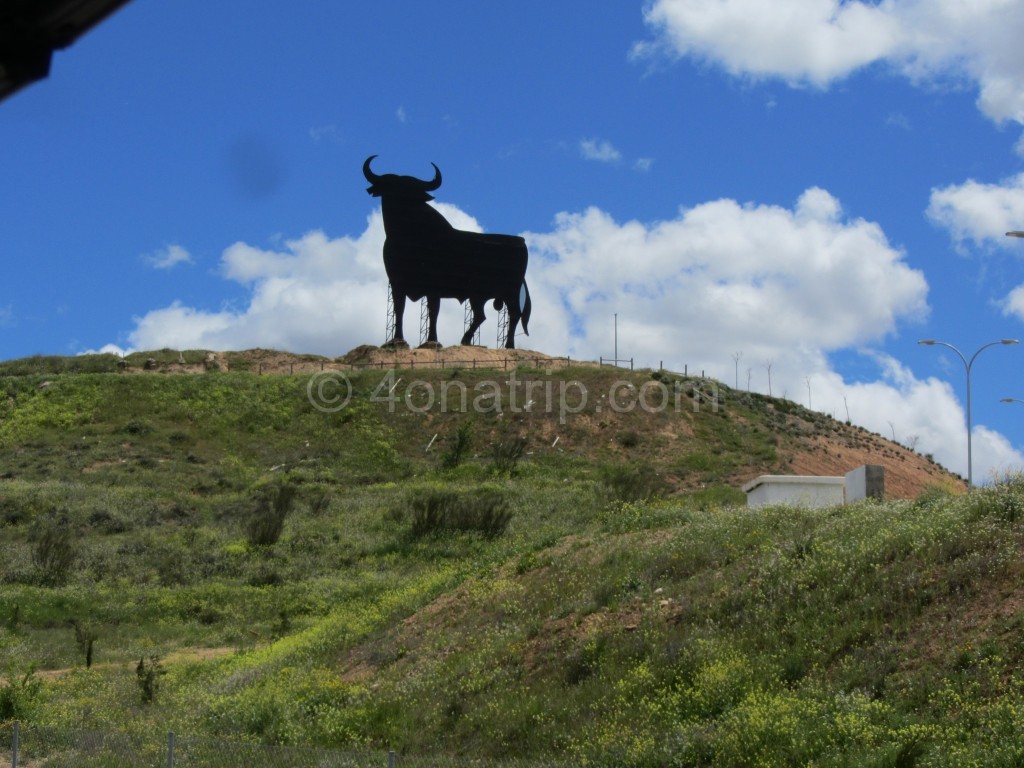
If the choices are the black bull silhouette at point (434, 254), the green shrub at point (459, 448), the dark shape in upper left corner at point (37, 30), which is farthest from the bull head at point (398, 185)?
the dark shape in upper left corner at point (37, 30)

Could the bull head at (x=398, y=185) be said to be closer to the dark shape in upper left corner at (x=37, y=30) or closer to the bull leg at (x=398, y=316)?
the bull leg at (x=398, y=316)

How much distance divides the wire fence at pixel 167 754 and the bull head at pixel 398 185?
43969mm

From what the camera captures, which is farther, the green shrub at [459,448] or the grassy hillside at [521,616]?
the green shrub at [459,448]

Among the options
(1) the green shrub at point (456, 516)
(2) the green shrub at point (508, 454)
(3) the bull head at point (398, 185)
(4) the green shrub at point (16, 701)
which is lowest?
(4) the green shrub at point (16, 701)

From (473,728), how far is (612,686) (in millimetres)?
1811

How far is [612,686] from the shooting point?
13.9m

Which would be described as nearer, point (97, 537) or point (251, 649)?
point (251, 649)

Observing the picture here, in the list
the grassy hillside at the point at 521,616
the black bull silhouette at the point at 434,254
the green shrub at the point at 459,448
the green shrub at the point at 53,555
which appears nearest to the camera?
the grassy hillside at the point at 521,616

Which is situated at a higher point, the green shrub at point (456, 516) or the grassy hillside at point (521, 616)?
the green shrub at point (456, 516)

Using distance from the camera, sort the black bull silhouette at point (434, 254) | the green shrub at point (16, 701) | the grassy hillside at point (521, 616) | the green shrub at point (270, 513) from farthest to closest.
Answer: the black bull silhouette at point (434, 254) → the green shrub at point (270, 513) → the green shrub at point (16, 701) → the grassy hillside at point (521, 616)

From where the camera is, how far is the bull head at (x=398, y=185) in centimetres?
5800

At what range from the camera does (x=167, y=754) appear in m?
12.9

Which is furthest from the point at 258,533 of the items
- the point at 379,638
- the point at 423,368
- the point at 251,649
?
the point at 423,368

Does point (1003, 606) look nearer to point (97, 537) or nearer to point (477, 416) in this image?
point (97, 537)
